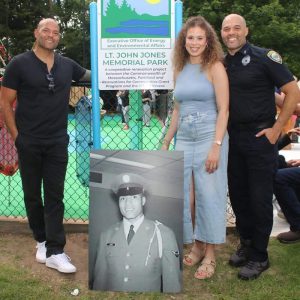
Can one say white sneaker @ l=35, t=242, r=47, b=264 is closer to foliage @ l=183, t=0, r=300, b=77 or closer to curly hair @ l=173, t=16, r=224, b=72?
curly hair @ l=173, t=16, r=224, b=72

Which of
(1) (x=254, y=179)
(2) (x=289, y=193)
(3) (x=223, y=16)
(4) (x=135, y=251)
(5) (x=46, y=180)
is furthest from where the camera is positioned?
(3) (x=223, y=16)

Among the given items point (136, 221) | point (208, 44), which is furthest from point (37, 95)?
point (208, 44)

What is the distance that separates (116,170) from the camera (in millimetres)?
3096

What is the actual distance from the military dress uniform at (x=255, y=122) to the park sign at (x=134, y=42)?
Answer: 0.62 meters

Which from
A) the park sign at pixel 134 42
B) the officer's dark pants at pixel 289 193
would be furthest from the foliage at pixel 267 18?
the park sign at pixel 134 42

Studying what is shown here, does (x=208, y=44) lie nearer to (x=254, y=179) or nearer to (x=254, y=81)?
(x=254, y=81)

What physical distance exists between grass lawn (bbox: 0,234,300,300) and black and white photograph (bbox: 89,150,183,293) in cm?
13

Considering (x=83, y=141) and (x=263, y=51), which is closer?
(x=263, y=51)

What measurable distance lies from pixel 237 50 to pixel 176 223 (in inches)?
51.1

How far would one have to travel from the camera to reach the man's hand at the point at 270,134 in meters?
3.11

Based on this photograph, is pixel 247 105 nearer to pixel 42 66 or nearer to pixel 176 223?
pixel 176 223

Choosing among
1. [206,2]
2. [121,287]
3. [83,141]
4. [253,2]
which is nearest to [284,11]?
[253,2]

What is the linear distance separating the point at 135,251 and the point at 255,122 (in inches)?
48.4

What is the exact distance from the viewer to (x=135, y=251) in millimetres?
3066
